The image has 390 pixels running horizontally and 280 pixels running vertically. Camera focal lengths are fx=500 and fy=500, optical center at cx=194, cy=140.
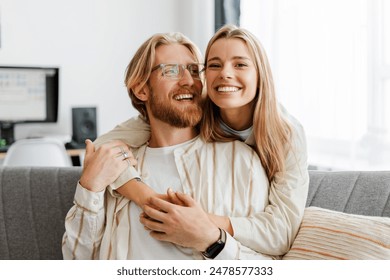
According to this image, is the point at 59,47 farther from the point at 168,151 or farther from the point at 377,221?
the point at 377,221

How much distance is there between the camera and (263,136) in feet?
3.87

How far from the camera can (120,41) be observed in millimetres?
3477

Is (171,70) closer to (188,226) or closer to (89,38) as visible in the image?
(188,226)

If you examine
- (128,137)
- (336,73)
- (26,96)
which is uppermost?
(336,73)

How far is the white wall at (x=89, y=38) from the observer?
3236 millimetres

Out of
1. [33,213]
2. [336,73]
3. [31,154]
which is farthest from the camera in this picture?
[31,154]

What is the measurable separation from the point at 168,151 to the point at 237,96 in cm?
23

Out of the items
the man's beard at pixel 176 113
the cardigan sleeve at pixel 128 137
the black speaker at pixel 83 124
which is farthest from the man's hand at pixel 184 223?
the black speaker at pixel 83 124

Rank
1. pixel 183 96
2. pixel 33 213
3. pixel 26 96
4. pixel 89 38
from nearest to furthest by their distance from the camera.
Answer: pixel 183 96 < pixel 33 213 < pixel 26 96 < pixel 89 38

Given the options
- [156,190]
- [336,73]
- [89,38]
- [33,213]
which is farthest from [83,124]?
[156,190]

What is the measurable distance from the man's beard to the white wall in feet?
6.64

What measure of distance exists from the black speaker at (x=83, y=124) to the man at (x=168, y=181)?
1936mm

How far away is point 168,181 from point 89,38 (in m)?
2.42
